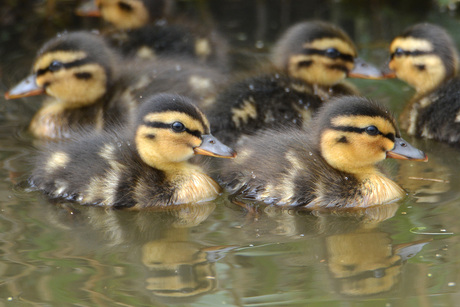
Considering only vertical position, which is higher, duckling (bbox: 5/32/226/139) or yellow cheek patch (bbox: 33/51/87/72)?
yellow cheek patch (bbox: 33/51/87/72)

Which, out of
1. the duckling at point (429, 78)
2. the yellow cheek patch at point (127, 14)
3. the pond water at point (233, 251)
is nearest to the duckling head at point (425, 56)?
the duckling at point (429, 78)

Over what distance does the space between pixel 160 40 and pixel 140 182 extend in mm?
1651

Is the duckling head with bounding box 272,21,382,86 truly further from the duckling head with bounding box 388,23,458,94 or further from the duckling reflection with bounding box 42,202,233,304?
the duckling reflection with bounding box 42,202,233,304

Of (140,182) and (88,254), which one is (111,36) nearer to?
(140,182)

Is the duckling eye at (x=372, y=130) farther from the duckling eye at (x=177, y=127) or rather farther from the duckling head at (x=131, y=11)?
the duckling head at (x=131, y=11)

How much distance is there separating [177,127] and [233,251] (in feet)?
2.37

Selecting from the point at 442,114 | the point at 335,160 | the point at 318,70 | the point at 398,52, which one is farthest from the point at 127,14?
the point at 335,160

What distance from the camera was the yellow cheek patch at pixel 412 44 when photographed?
4516 millimetres

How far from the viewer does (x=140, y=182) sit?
3523 mm

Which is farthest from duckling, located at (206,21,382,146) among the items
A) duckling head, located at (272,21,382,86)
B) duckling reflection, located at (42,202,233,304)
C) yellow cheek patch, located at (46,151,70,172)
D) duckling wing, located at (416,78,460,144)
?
yellow cheek patch, located at (46,151,70,172)

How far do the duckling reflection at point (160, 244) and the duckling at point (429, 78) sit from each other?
1396mm

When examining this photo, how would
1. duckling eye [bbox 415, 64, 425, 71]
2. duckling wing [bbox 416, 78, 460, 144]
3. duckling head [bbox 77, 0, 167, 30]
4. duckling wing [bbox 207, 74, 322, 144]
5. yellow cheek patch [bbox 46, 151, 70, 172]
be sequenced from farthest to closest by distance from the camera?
duckling head [bbox 77, 0, 167, 30]
duckling eye [bbox 415, 64, 425, 71]
duckling wing [bbox 416, 78, 460, 144]
duckling wing [bbox 207, 74, 322, 144]
yellow cheek patch [bbox 46, 151, 70, 172]

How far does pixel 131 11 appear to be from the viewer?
5.46m

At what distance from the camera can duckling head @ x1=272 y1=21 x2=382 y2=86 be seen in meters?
4.46
